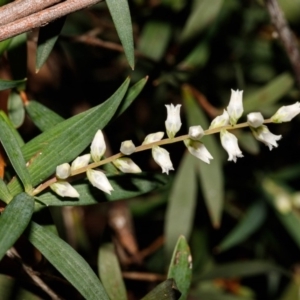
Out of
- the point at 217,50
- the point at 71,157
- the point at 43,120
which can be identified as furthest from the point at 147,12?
the point at 71,157

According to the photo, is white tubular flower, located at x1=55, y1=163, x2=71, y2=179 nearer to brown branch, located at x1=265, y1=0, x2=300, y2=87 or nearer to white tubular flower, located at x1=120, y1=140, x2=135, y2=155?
white tubular flower, located at x1=120, y1=140, x2=135, y2=155

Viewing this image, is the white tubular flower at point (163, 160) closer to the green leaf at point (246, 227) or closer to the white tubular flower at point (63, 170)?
the white tubular flower at point (63, 170)

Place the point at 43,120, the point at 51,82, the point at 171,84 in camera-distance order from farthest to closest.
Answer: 1. the point at 51,82
2. the point at 171,84
3. the point at 43,120

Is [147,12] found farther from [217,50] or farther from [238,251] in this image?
[238,251]

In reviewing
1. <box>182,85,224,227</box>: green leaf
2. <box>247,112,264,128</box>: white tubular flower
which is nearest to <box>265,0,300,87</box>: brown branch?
<box>182,85,224,227</box>: green leaf

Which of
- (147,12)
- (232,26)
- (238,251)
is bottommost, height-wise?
(238,251)

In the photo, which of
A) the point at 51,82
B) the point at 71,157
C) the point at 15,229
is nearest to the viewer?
the point at 15,229
